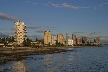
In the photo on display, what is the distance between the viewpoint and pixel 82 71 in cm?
4331

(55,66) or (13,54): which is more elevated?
(13,54)

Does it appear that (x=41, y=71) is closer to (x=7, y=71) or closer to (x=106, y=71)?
(x=7, y=71)

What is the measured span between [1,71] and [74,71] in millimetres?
14791

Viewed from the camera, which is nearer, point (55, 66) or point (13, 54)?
point (55, 66)

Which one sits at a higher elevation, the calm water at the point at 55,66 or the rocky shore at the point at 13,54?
the rocky shore at the point at 13,54

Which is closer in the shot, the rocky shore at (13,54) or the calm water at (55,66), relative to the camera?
the calm water at (55,66)

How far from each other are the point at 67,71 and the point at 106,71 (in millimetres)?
8125

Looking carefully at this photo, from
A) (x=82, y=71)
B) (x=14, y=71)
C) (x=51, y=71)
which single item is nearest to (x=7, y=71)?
(x=14, y=71)

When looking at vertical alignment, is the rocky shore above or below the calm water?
above

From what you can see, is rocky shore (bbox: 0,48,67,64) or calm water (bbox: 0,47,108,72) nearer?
calm water (bbox: 0,47,108,72)

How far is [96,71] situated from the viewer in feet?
143

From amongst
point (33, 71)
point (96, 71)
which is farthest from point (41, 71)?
point (96, 71)

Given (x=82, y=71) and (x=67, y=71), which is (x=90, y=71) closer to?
(x=82, y=71)

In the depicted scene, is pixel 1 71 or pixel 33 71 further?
pixel 33 71
